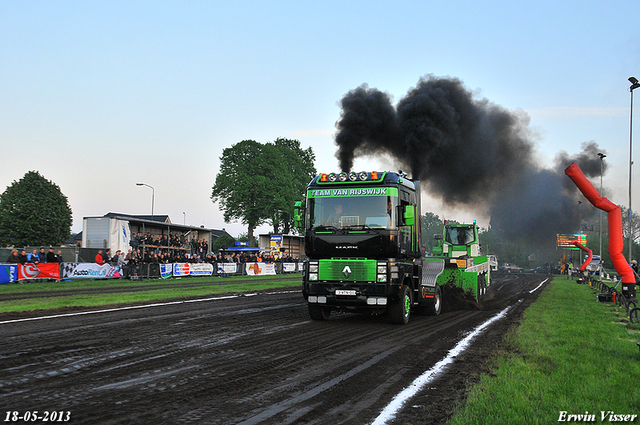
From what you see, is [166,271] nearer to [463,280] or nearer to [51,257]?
[51,257]

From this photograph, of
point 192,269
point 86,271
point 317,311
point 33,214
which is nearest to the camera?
point 317,311

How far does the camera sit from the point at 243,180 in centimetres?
5591

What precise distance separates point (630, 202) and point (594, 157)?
13.4 m

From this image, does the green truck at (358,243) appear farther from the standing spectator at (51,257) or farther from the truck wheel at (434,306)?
the standing spectator at (51,257)

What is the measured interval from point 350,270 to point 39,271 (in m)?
19.8

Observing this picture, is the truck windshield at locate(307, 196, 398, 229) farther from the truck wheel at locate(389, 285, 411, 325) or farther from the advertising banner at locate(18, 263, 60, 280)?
the advertising banner at locate(18, 263, 60, 280)

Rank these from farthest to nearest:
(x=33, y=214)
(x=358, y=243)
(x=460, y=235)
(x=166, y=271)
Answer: (x=33, y=214)
(x=166, y=271)
(x=460, y=235)
(x=358, y=243)

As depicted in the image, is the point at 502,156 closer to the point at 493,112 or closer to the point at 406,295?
the point at 493,112

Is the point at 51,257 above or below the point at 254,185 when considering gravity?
below

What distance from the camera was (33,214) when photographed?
194 feet

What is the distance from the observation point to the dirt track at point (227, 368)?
503 cm

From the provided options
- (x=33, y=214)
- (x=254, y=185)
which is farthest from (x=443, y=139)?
(x=33, y=214)

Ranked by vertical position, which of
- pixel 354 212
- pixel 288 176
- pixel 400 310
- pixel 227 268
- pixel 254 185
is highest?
pixel 288 176

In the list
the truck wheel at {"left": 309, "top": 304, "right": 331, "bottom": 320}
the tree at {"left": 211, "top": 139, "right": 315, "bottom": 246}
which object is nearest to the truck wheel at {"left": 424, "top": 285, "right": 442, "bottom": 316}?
the truck wheel at {"left": 309, "top": 304, "right": 331, "bottom": 320}
